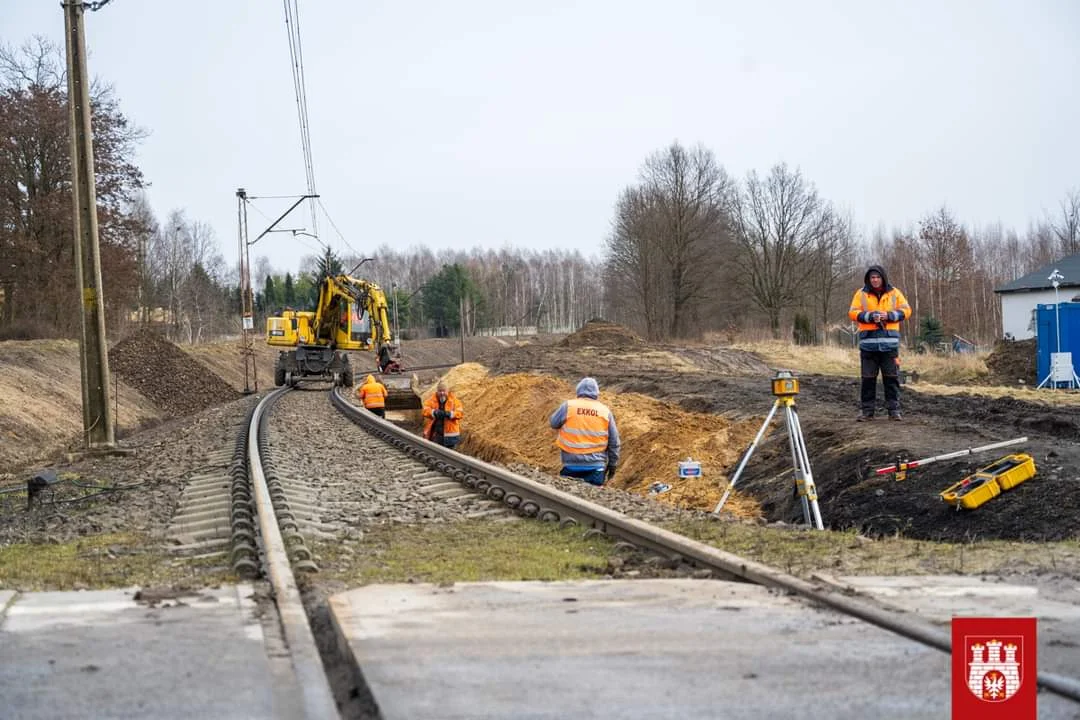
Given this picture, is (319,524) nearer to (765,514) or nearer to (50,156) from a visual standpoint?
(765,514)

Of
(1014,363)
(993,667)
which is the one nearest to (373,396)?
(1014,363)

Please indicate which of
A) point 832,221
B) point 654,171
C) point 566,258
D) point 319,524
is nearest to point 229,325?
point 654,171

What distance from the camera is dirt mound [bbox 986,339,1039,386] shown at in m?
31.4

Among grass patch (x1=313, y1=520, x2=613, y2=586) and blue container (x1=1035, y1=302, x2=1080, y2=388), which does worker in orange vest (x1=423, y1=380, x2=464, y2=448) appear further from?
blue container (x1=1035, y1=302, x2=1080, y2=388)

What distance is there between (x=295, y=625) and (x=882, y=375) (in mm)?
10681

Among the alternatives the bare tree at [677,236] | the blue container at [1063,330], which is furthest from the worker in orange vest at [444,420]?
the bare tree at [677,236]

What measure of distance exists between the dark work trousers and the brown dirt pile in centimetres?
214

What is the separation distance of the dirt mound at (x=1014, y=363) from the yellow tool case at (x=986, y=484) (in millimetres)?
22214

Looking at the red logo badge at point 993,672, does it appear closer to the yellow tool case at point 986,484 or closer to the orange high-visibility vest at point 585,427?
the yellow tool case at point 986,484

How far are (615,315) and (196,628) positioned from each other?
84.5 m

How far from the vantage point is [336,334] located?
39.8 meters

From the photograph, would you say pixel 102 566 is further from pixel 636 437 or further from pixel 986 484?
pixel 636 437

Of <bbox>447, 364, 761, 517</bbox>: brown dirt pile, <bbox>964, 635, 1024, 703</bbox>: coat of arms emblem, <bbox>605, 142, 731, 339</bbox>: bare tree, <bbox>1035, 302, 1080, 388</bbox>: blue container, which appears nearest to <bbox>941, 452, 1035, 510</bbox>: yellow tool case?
<bbox>447, 364, 761, 517</bbox>: brown dirt pile

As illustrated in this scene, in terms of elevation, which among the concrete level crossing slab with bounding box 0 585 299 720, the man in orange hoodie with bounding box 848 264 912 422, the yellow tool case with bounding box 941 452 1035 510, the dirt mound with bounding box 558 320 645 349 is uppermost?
the man in orange hoodie with bounding box 848 264 912 422
